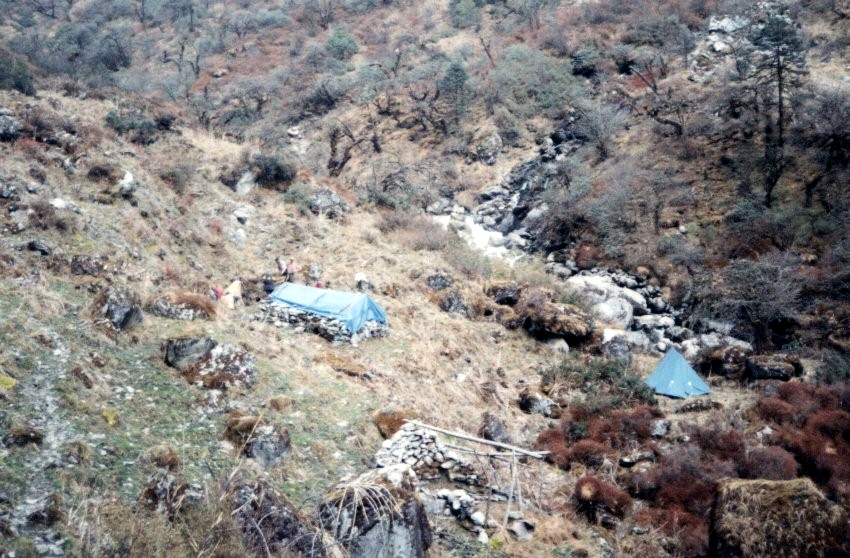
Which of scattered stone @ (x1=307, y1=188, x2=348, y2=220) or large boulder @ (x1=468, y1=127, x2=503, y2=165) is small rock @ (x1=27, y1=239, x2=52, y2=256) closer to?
scattered stone @ (x1=307, y1=188, x2=348, y2=220)

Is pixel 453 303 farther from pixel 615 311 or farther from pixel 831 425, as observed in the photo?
pixel 831 425

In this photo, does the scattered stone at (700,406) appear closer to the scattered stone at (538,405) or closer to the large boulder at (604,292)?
the scattered stone at (538,405)

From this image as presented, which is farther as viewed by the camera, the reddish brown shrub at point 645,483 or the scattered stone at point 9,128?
the scattered stone at point 9,128

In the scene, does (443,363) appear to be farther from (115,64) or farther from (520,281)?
(115,64)

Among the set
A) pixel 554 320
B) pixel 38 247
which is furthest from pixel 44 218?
pixel 554 320

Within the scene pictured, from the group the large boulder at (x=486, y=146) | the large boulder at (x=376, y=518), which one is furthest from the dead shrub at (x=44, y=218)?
the large boulder at (x=486, y=146)

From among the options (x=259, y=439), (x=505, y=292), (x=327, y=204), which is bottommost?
(x=505, y=292)
